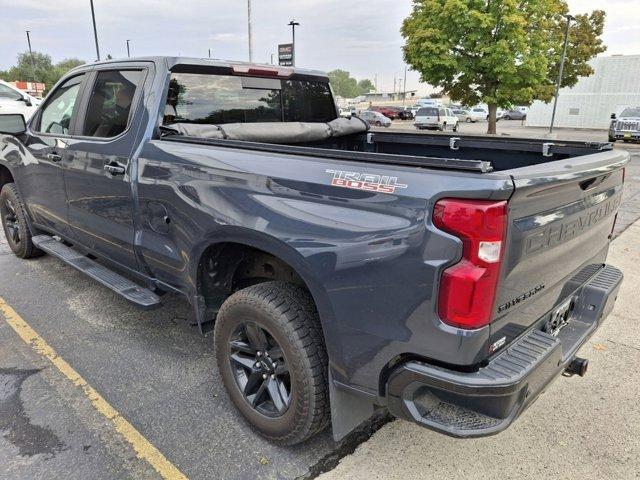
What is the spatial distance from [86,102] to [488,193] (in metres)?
3.20

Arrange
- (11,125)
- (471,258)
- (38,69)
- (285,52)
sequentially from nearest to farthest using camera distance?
1. (471,258)
2. (11,125)
3. (285,52)
4. (38,69)

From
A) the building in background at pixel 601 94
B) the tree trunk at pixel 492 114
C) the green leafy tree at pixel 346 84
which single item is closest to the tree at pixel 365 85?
the green leafy tree at pixel 346 84

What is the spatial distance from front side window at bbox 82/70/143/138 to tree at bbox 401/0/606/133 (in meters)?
18.7

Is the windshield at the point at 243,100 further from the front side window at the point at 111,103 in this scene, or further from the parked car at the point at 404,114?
the parked car at the point at 404,114

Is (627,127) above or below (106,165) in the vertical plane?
below

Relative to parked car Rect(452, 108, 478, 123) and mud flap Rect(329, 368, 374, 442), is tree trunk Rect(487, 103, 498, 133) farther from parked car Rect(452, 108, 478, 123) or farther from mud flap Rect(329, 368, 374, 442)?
parked car Rect(452, 108, 478, 123)

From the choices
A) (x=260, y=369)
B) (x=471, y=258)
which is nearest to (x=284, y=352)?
(x=260, y=369)

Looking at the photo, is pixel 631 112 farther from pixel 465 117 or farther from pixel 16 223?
pixel 465 117

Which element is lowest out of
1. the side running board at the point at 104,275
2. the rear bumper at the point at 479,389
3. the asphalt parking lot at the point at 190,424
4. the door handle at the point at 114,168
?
the asphalt parking lot at the point at 190,424

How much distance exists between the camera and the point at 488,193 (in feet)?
5.37

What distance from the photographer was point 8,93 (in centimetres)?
1314

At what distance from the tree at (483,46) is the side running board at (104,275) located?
61.3ft

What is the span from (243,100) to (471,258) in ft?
7.96

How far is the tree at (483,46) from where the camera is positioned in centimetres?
1925
